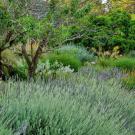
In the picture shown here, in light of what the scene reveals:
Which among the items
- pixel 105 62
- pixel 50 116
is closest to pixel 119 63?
pixel 105 62

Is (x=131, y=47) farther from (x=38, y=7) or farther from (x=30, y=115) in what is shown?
(x=30, y=115)

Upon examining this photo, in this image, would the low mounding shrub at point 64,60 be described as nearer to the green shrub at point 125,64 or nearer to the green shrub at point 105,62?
the green shrub at point 105,62

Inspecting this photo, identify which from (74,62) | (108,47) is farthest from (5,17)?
(108,47)

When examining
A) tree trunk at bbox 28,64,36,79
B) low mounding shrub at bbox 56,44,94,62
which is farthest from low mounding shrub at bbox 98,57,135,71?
tree trunk at bbox 28,64,36,79

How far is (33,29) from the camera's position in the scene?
7.09m

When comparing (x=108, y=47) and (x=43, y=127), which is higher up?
(x=43, y=127)

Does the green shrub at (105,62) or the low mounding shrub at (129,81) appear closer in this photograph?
the low mounding shrub at (129,81)

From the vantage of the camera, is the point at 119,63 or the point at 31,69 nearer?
the point at 31,69

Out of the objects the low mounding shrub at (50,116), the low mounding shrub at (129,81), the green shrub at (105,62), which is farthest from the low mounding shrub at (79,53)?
the low mounding shrub at (50,116)

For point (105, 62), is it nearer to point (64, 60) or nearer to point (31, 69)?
point (64, 60)

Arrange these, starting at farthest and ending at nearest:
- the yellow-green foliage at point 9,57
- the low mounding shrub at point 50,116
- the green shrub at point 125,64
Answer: the green shrub at point 125,64 → the yellow-green foliage at point 9,57 → the low mounding shrub at point 50,116

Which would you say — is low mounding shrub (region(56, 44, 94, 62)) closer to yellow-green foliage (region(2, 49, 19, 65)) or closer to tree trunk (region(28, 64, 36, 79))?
yellow-green foliage (region(2, 49, 19, 65))

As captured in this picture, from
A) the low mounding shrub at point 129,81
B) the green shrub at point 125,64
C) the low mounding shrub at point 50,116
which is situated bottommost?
the green shrub at point 125,64

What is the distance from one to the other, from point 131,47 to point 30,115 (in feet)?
42.0
